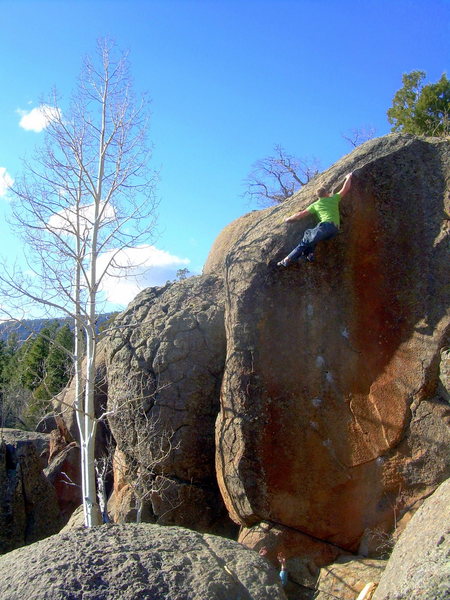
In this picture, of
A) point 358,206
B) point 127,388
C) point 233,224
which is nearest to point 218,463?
point 127,388

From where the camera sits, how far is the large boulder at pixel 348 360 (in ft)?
24.5

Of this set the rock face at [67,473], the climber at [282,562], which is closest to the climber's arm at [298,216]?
the climber at [282,562]

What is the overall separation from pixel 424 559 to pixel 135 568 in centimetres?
178

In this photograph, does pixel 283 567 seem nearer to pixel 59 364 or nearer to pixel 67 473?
pixel 67 473

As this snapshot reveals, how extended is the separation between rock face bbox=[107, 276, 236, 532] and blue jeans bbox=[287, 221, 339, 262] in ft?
7.64

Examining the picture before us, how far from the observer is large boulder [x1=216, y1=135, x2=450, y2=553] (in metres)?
7.45

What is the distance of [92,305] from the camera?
35.4ft

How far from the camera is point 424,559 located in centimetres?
396

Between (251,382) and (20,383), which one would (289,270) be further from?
(20,383)

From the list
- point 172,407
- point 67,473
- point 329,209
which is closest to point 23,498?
point 67,473

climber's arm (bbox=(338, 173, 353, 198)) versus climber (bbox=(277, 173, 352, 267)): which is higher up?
climber's arm (bbox=(338, 173, 353, 198))

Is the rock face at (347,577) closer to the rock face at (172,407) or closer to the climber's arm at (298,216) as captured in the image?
the rock face at (172,407)

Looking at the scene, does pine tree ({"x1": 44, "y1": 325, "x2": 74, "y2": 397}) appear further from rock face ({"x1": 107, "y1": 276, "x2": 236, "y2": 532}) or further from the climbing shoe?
the climbing shoe

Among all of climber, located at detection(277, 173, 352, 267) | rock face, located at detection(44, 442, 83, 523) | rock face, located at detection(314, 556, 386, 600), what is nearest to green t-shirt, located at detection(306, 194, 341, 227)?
climber, located at detection(277, 173, 352, 267)
